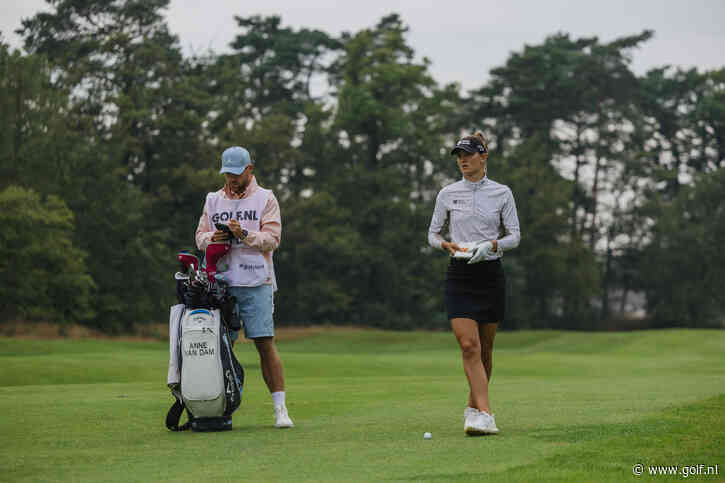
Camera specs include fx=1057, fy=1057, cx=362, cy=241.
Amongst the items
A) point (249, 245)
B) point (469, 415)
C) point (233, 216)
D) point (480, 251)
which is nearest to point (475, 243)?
point (480, 251)

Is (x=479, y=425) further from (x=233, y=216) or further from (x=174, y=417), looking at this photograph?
(x=233, y=216)

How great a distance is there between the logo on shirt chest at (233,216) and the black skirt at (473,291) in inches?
68.0

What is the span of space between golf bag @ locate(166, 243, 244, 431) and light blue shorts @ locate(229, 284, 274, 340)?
0.42 feet

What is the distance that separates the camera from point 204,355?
27.4 ft

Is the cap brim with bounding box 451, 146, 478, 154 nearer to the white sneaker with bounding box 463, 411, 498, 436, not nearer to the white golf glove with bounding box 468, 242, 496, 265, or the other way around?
the white golf glove with bounding box 468, 242, 496, 265

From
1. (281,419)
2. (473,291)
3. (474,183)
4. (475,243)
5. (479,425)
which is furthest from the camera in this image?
(281,419)

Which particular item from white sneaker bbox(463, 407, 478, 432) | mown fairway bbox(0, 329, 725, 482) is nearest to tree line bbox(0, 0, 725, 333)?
mown fairway bbox(0, 329, 725, 482)

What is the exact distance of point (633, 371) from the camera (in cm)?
2289

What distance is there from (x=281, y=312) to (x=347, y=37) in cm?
2044

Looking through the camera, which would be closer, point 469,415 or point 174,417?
point 469,415

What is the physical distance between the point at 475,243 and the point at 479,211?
14.1 inches

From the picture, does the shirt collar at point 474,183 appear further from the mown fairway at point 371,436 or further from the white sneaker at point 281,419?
the white sneaker at point 281,419

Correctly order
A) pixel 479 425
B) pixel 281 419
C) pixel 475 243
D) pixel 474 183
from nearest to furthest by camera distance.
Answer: pixel 479 425 → pixel 475 243 → pixel 474 183 → pixel 281 419

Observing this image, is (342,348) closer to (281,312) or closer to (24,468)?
(281,312)
